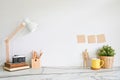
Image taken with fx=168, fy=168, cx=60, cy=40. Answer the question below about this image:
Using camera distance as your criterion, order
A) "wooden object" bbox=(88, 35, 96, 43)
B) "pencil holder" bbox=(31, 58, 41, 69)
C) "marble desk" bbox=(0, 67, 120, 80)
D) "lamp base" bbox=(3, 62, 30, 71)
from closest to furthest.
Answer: "marble desk" bbox=(0, 67, 120, 80) < "lamp base" bbox=(3, 62, 30, 71) < "pencil holder" bbox=(31, 58, 41, 69) < "wooden object" bbox=(88, 35, 96, 43)

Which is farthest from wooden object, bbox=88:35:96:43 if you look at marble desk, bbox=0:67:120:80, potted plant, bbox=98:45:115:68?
marble desk, bbox=0:67:120:80

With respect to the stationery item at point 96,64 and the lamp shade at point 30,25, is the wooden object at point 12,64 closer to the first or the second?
the lamp shade at point 30,25

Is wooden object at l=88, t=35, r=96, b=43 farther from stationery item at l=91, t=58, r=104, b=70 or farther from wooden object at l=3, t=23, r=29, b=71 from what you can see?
wooden object at l=3, t=23, r=29, b=71

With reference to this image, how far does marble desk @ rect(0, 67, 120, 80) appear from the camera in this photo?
1.41m

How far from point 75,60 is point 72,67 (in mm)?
84

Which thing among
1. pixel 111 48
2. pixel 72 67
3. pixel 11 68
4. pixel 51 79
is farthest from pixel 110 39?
pixel 11 68

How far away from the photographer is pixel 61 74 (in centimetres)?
153

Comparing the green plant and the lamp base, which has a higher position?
the green plant

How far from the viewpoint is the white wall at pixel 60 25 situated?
1.73 metres

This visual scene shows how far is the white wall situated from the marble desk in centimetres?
15

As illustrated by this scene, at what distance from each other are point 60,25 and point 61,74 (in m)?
0.53

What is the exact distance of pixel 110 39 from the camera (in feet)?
A: 6.11

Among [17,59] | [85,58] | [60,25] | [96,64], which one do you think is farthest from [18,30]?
[96,64]

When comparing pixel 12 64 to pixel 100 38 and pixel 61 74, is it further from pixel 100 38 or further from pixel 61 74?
pixel 100 38
